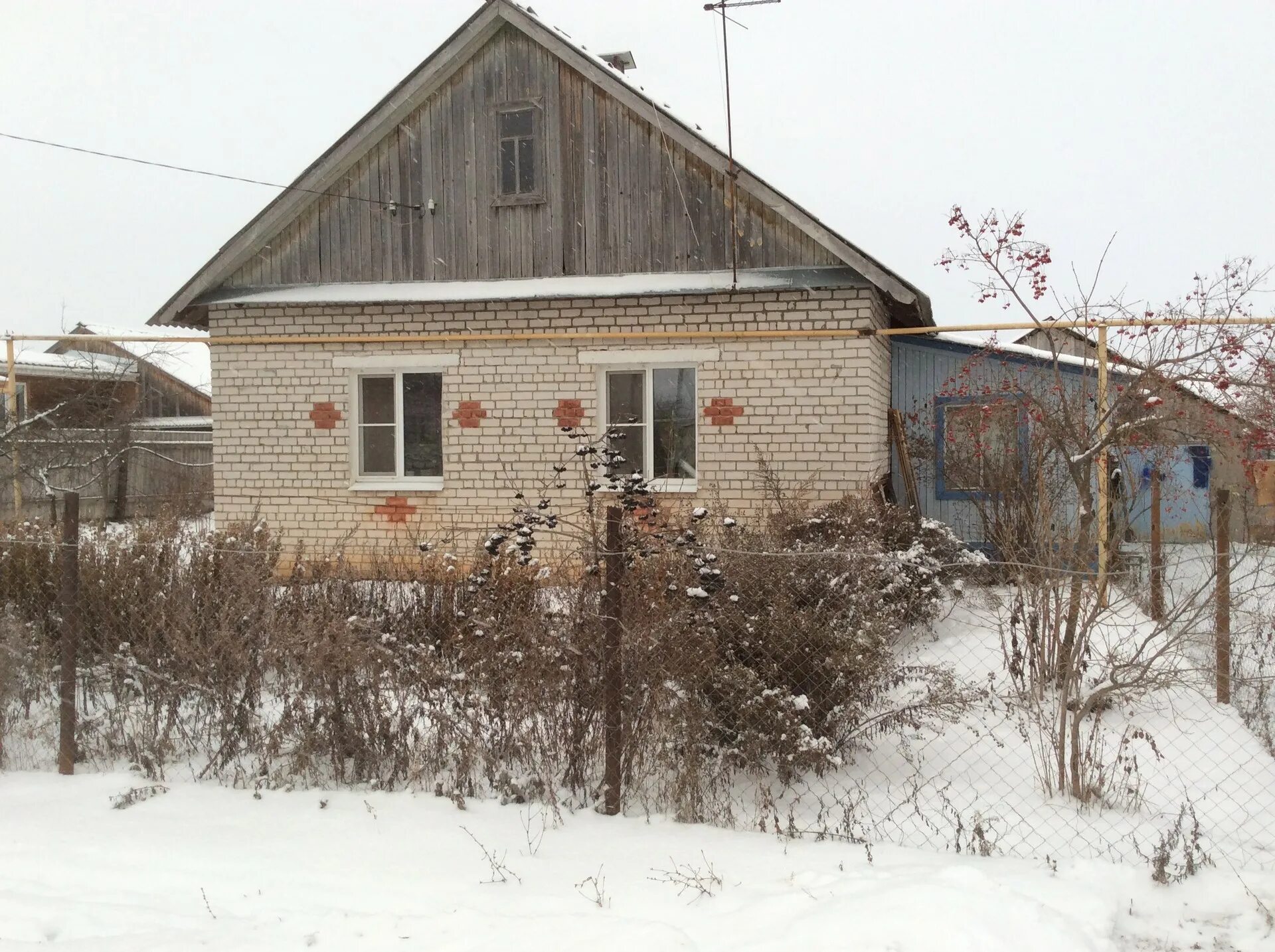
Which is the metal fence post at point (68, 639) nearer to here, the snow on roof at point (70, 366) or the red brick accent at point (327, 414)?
the red brick accent at point (327, 414)

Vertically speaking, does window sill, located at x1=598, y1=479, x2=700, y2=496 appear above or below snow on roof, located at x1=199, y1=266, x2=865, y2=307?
below

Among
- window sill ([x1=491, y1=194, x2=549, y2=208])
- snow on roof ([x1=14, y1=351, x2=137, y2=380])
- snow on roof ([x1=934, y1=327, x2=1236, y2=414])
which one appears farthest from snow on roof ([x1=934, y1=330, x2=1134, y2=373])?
snow on roof ([x1=14, y1=351, x2=137, y2=380])

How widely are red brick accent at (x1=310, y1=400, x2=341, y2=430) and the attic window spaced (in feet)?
8.92

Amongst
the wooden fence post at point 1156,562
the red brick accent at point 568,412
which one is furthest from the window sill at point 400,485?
the wooden fence post at point 1156,562

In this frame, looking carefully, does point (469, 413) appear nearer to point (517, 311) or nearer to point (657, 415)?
point (517, 311)

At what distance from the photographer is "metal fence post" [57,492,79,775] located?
479 cm

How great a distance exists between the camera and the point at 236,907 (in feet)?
11.4

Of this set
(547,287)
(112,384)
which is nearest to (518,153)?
(547,287)

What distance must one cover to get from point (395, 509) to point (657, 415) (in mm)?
2815

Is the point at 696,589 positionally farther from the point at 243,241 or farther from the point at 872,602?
the point at 243,241

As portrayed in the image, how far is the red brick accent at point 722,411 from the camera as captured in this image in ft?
30.1

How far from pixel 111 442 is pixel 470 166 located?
11056mm

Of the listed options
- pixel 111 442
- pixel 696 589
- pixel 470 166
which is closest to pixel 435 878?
pixel 696 589

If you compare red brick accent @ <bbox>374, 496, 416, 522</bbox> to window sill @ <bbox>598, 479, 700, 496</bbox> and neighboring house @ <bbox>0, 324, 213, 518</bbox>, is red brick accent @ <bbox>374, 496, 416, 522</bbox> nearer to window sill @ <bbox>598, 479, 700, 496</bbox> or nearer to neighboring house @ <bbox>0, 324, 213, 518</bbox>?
window sill @ <bbox>598, 479, 700, 496</bbox>
